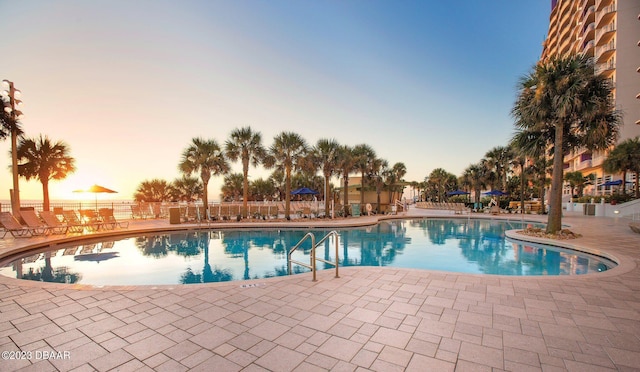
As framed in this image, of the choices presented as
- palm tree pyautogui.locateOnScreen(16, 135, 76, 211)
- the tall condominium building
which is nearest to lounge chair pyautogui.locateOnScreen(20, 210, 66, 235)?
palm tree pyautogui.locateOnScreen(16, 135, 76, 211)

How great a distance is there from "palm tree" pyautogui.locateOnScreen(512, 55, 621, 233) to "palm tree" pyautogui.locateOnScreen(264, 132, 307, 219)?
11.6 metres

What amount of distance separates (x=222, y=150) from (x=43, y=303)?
1454 centimetres

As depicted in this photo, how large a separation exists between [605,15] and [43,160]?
52898mm

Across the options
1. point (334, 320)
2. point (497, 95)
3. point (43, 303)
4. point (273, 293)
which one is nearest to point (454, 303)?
point (334, 320)

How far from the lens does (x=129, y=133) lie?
1650 cm

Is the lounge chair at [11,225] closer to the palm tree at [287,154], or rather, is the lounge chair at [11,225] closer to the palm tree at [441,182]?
the palm tree at [287,154]

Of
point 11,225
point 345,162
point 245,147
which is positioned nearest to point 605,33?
point 345,162

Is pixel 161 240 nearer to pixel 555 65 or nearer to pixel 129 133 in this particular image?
pixel 129 133

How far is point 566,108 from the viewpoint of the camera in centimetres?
882

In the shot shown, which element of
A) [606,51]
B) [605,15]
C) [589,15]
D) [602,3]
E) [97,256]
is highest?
[602,3]

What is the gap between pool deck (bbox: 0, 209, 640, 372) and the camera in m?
2.27

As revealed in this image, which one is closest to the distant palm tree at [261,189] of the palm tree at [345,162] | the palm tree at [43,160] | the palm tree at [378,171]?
the palm tree at [378,171]

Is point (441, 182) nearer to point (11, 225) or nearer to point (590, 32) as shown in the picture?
point (590, 32)

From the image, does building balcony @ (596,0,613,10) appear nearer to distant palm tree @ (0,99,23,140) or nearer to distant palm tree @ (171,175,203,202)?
distant palm tree @ (171,175,203,202)
